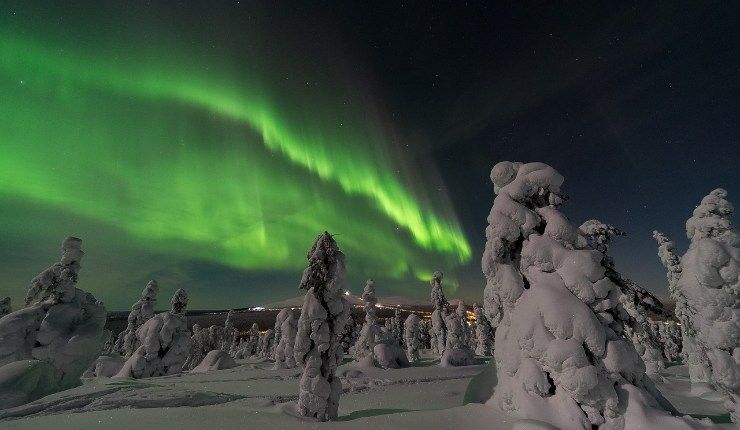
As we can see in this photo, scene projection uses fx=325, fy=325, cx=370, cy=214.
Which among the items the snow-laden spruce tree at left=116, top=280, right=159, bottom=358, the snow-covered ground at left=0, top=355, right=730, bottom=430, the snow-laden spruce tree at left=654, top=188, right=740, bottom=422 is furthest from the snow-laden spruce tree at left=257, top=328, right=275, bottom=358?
the snow-laden spruce tree at left=654, top=188, right=740, bottom=422

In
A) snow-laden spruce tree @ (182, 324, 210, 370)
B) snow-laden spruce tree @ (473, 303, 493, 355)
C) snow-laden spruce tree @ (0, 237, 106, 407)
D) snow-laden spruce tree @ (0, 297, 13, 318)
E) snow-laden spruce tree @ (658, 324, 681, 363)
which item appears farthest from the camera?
snow-laden spruce tree @ (182, 324, 210, 370)

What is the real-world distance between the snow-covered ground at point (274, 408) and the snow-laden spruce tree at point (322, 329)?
0.82m

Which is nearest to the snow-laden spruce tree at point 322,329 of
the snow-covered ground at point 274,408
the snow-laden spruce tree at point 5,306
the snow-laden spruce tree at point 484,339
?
the snow-covered ground at point 274,408

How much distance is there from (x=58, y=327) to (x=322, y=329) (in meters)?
16.6

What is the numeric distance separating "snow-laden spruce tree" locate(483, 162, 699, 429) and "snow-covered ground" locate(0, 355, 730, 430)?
1.11 m

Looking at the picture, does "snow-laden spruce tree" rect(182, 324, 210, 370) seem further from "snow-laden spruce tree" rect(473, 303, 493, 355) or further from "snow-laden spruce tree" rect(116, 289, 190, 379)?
"snow-laden spruce tree" rect(473, 303, 493, 355)

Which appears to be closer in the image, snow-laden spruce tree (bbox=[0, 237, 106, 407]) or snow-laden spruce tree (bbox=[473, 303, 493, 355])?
snow-laden spruce tree (bbox=[0, 237, 106, 407])

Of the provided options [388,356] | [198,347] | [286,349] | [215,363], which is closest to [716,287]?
[388,356]

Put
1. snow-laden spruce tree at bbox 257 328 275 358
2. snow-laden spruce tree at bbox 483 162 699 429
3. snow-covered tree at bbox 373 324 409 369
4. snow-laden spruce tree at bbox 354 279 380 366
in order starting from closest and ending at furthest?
snow-laden spruce tree at bbox 483 162 699 429, snow-covered tree at bbox 373 324 409 369, snow-laden spruce tree at bbox 354 279 380 366, snow-laden spruce tree at bbox 257 328 275 358

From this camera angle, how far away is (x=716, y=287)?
11391mm

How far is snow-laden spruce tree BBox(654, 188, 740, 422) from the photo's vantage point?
1028cm

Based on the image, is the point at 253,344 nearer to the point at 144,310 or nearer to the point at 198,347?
the point at 198,347

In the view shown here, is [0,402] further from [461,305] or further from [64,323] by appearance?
[461,305]

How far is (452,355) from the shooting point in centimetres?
2992
